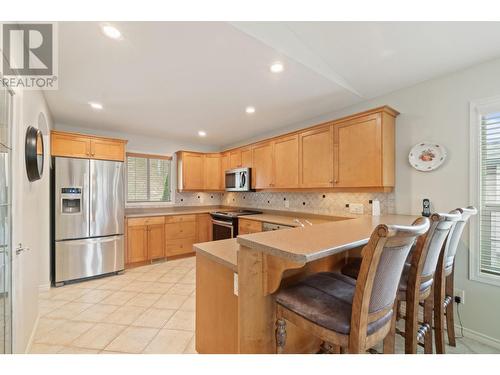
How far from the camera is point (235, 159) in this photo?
188 inches

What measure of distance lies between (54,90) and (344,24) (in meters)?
3.07

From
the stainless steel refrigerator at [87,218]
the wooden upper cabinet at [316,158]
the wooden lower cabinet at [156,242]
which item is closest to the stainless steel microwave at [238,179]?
the wooden upper cabinet at [316,158]

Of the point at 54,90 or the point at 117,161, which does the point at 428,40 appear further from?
the point at 117,161

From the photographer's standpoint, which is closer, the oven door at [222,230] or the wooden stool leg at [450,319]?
the wooden stool leg at [450,319]

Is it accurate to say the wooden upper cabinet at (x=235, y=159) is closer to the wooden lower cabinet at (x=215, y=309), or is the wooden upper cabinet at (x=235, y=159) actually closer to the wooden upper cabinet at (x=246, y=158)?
the wooden upper cabinet at (x=246, y=158)

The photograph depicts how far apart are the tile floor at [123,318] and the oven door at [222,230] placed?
1.02 m

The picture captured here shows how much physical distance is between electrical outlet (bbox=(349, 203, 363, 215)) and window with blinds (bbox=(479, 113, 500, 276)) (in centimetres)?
115

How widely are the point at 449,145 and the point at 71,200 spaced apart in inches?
187

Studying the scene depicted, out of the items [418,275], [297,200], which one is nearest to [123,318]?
[418,275]

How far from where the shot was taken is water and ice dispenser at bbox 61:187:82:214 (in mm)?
3227

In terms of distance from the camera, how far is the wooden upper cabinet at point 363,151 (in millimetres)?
2559

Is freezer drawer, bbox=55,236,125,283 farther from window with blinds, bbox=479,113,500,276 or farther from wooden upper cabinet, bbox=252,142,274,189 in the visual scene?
window with blinds, bbox=479,113,500,276
